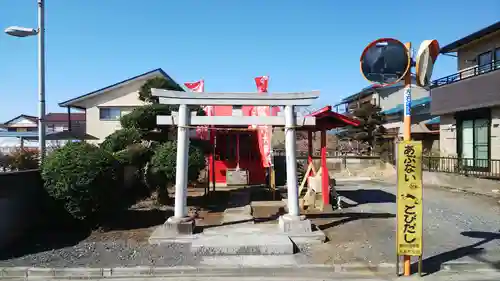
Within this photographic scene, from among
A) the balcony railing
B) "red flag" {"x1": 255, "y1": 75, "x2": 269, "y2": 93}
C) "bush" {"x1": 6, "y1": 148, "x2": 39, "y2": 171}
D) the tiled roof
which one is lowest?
"bush" {"x1": 6, "y1": 148, "x2": 39, "y2": 171}

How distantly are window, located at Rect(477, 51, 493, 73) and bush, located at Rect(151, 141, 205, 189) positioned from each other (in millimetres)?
14364

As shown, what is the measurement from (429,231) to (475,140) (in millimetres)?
10899

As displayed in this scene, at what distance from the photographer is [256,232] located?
8.02 m

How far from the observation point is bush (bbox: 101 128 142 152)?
10.8 m

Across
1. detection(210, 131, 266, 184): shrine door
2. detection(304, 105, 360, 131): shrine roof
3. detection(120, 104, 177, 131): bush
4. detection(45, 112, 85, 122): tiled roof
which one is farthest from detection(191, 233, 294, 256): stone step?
detection(45, 112, 85, 122): tiled roof

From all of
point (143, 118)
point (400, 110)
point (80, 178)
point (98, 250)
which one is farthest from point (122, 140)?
point (400, 110)

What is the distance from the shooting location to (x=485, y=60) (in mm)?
17547

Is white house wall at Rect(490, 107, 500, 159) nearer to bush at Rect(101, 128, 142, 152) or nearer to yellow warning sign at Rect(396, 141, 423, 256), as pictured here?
yellow warning sign at Rect(396, 141, 423, 256)

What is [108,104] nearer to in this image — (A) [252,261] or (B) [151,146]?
(B) [151,146]

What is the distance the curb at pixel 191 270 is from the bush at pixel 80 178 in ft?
6.32

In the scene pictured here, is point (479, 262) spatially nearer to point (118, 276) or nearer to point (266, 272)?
point (266, 272)

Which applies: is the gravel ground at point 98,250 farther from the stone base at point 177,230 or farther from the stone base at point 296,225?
the stone base at point 296,225

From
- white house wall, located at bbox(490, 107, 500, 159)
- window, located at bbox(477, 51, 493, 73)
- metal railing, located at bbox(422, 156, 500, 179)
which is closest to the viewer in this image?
metal railing, located at bbox(422, 156, 500, 179)

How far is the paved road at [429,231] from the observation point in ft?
21.7
